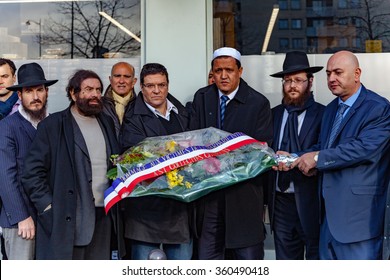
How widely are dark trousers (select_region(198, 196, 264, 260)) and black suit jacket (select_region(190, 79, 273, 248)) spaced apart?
5cm

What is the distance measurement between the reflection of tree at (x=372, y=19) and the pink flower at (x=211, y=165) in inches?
95.1

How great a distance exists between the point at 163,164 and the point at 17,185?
3.27 feet

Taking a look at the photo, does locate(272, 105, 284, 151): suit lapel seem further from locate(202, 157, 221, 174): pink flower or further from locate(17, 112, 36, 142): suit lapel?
locate(17, 112, 36, 142): suit lapel

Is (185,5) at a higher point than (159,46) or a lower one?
higher

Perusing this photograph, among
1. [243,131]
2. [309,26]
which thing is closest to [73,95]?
[243,131]

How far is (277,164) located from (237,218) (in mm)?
443

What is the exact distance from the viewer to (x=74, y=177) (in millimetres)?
3766

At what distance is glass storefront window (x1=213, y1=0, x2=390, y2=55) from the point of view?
5383 millimetres

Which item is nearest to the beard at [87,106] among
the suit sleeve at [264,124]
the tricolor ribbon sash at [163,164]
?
the tricolor ribbon sash at [163,164]

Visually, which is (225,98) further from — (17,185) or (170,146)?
(17,185)
